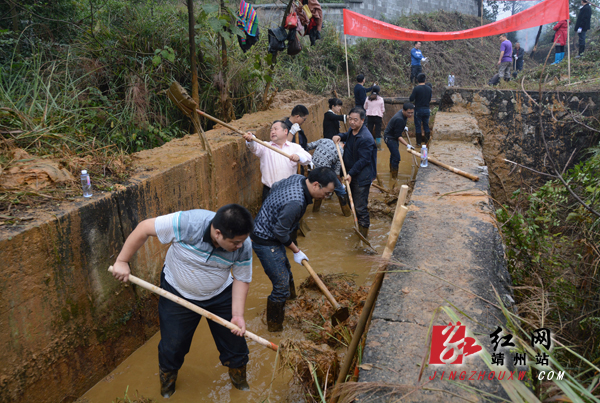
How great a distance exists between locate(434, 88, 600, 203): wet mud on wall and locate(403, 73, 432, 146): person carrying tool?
236 centimetres

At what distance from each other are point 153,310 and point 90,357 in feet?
2.53

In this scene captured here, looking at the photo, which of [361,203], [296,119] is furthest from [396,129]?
[361,203]

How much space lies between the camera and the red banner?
8.91 meters

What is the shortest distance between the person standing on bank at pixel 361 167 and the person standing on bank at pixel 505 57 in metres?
Result: 9.31

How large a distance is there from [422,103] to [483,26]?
2.39 m

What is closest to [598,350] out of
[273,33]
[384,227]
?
[384,227]

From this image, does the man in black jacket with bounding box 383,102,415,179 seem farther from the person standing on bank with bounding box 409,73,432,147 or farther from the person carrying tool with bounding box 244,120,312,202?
the person carrying tool with bounding box 244,120,312,202

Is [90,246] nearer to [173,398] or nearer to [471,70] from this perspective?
[173,398]

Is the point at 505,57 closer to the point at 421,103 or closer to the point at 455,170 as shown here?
the point at 421,103

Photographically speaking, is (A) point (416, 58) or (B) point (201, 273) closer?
(B) point (201, 273)

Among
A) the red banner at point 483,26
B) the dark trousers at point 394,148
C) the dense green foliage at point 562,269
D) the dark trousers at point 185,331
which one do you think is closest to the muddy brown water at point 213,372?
the dark trousers at point 185,331

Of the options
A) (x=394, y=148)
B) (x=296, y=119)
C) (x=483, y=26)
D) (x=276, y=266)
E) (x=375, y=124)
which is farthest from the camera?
(x=375, y=124)

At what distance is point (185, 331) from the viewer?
2.78 metres

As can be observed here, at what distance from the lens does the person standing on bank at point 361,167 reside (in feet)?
17.6
